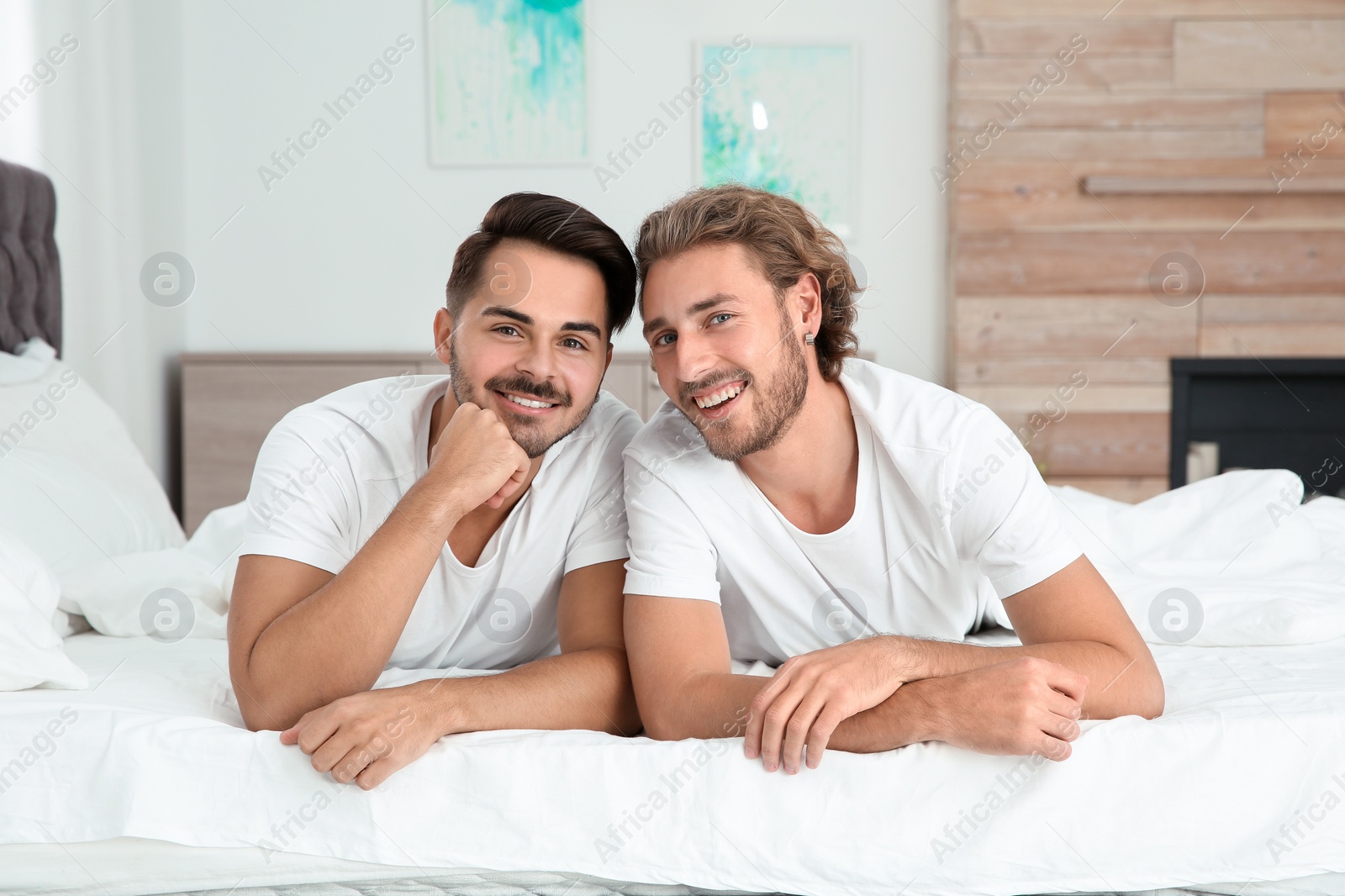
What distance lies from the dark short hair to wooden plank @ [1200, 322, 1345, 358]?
315 centimetres

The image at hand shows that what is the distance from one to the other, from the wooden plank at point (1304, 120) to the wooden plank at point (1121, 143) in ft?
0.26

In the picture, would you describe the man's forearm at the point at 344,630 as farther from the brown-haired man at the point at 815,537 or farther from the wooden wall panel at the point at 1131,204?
the wooden wall panel at the point at 1131,204

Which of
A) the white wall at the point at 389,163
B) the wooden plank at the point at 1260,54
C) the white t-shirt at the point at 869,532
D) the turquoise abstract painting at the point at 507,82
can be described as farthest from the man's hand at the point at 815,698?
the wooden plank at the point at 1260,54

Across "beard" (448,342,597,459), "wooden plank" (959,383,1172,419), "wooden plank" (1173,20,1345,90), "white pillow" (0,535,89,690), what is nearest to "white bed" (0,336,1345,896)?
"white pillow" (0,535,89,690)

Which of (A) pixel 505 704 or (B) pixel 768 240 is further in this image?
(B) pixel 768 240

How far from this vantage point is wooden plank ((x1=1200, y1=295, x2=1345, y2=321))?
3.86 m

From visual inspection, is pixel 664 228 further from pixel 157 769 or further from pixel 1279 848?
pixel 1279 848

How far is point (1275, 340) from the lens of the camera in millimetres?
3854

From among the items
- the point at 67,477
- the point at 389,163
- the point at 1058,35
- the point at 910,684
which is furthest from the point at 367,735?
the point at 1058,35

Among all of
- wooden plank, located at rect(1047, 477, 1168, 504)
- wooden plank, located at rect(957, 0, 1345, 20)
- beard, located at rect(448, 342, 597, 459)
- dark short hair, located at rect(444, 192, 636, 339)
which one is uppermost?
wooden plank, located at rect(957, 0, 1345, 20)

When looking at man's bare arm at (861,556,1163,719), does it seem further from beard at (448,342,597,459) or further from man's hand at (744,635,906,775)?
beard at (448,342,597,459)

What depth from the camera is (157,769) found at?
44.7 inches

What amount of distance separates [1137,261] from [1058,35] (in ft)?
2.88

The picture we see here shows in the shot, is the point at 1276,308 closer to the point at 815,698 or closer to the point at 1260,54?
the point at 1260,54
